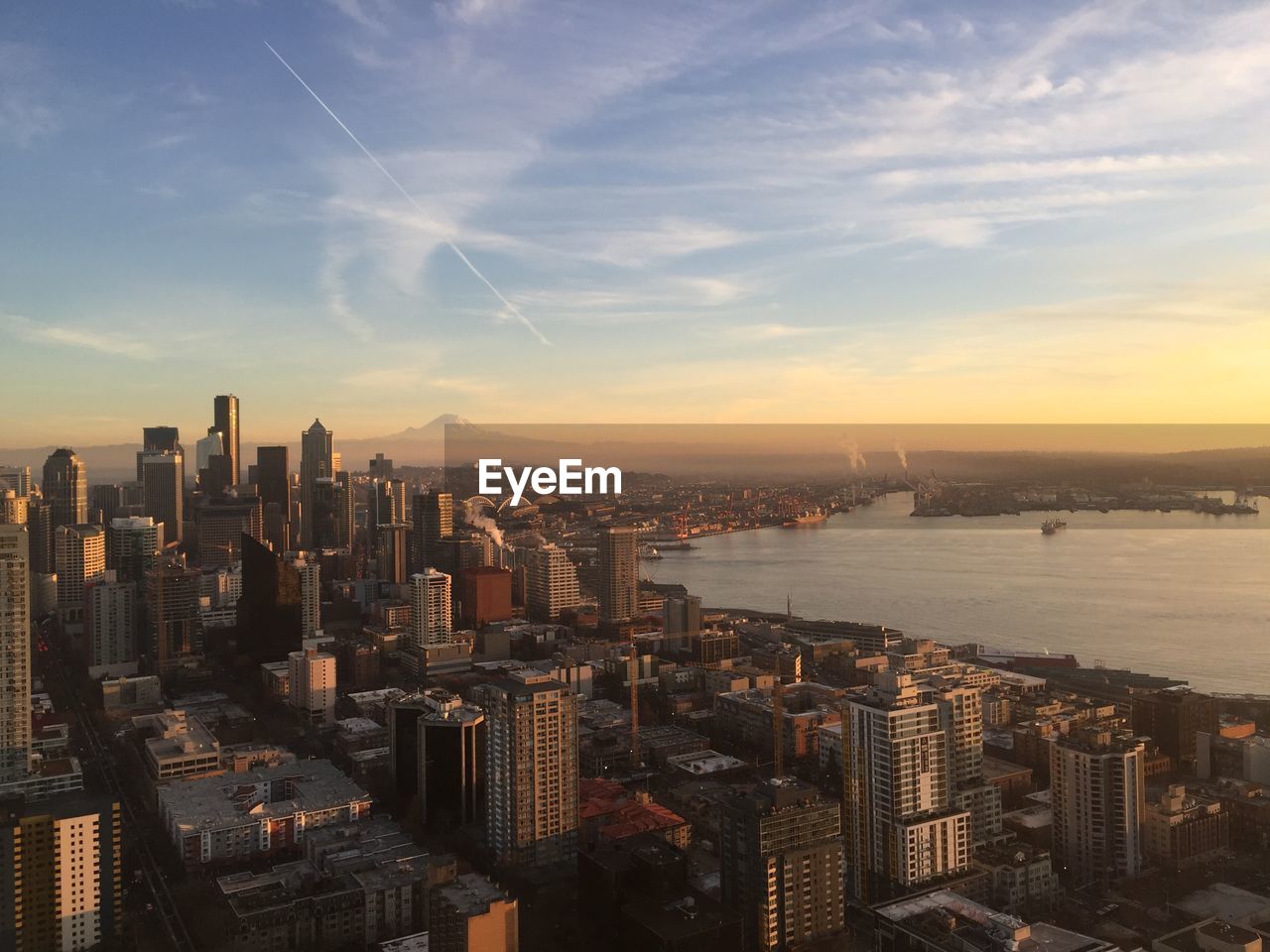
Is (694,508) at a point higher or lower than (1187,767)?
higher

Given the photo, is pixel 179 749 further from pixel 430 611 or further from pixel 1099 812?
pixel 1099 812

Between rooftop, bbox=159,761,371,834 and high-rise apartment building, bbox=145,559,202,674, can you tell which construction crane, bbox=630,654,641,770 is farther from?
high-rise apartment building, bbox=145,559,202,674

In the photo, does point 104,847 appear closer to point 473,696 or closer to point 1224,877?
point 473,696

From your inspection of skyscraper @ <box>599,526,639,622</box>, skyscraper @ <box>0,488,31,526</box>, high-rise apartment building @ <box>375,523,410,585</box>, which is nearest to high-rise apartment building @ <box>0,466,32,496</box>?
skyscraper @ <box>0,488,31,526</box>

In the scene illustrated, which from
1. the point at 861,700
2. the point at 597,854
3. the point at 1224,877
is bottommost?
the point at 1224,877

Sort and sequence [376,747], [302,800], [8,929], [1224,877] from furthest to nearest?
1. [376,747]
2. [302,800]
3. [1224,877]
4. [8,929]

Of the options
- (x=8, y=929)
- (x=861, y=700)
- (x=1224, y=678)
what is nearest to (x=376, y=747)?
(x=8, y=929)

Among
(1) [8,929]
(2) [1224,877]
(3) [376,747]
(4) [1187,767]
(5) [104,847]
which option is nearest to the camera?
(1) [8,929]
